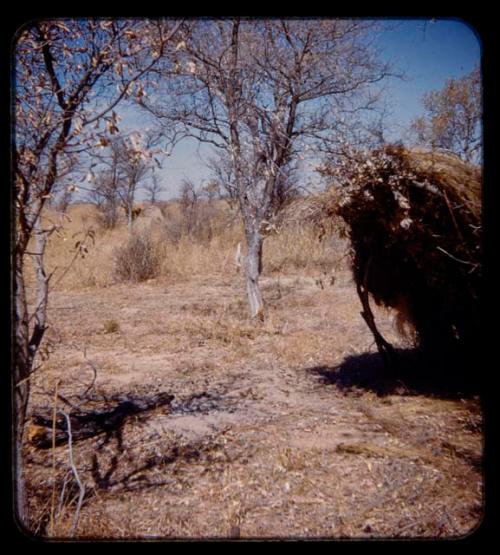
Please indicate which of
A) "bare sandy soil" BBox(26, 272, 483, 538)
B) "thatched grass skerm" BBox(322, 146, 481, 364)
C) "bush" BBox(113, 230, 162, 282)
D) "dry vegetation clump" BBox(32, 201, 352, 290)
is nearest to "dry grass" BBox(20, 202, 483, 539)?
"bare sandy soil" BBox(26, 272, 483, 538)


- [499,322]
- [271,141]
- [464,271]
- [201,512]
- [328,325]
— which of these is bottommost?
[201,512]

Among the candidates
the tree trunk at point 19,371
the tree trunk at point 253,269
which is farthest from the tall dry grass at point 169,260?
the tree trunk at point 19,371

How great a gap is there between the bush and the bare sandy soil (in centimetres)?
693

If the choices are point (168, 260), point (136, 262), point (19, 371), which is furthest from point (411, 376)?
point (168, 260)

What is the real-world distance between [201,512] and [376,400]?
2498mm

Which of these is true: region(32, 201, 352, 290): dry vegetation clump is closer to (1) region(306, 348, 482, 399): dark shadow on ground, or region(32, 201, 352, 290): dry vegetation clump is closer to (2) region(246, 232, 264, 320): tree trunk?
(2) region(246, 232, 264, 320): tree trunk

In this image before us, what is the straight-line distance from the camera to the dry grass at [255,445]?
9.51 feet

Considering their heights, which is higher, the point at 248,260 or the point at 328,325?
the point at 248,260

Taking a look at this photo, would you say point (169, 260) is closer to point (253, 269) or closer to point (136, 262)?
point (136, 262)

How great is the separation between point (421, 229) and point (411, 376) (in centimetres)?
202

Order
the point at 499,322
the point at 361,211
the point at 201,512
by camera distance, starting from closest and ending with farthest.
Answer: the point at 499,322
the point at 201,512
the point at 361,211

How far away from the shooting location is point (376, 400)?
4.87 metres
